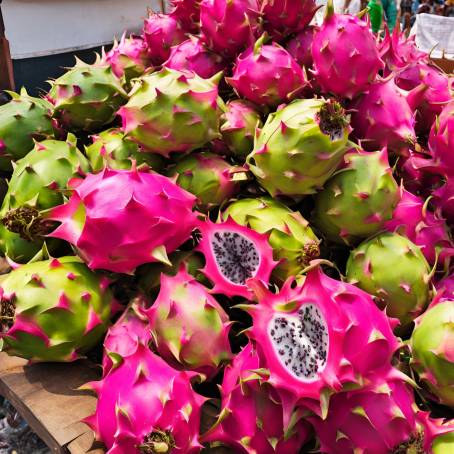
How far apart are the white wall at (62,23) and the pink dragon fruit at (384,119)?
533 centimetres

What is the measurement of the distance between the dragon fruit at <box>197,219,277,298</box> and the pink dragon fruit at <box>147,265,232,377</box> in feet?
0.29

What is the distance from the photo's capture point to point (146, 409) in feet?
4.18

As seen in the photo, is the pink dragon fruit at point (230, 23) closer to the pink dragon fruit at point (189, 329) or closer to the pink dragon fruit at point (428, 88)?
the pink dragon fruit at point (428, 88)

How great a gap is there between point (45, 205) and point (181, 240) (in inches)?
23.2

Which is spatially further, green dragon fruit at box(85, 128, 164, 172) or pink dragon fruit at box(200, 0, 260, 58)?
pink dragon fruit at box(200, 0, 260, 58)

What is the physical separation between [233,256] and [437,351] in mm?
673

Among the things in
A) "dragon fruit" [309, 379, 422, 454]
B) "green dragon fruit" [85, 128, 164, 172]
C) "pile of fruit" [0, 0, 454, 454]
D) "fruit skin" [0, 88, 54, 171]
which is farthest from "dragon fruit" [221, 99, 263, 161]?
"dragon fruit" [309, 379, 422, 454]

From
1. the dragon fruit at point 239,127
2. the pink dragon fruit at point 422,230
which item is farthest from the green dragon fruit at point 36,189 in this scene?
the pink dragon fruit at point 422,230

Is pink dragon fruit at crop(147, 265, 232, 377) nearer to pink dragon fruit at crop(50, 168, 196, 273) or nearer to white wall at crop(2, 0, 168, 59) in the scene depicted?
pink dragon fruit at crop(50, 168, 196, 273)

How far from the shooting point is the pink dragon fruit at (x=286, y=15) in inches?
84.8

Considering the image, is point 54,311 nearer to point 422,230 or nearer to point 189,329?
point 189,329

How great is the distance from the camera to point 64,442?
1459mm

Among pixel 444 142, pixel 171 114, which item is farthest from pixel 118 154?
pixel 444 142

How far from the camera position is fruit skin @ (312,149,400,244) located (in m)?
1.71
